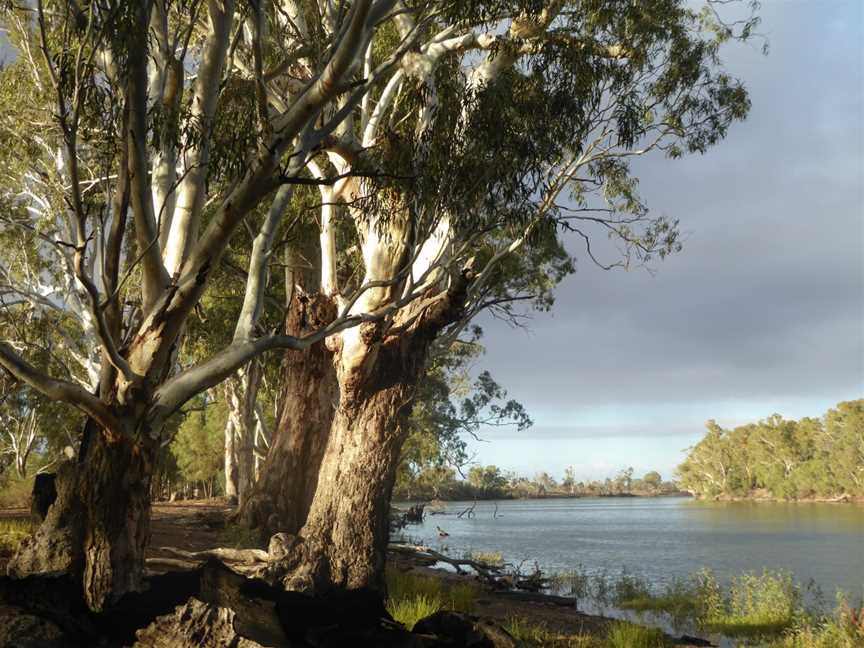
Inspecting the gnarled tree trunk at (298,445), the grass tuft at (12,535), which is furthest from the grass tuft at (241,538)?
the grass tuft at (12,535)

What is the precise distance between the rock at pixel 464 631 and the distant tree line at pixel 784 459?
243 feet

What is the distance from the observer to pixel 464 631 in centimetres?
610

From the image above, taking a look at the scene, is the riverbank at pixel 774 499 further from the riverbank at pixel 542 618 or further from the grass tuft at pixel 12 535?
the grass tuft at pixel 12 535

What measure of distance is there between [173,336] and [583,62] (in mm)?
7485

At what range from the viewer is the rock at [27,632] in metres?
4.56

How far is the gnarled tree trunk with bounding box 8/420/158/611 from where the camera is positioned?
6.27 m

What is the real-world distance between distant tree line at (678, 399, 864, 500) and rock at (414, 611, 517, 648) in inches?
2921

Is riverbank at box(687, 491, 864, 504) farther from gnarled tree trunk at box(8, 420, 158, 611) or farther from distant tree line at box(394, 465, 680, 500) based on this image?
gnarled tree trunk at box(8, 420, 158, 611)

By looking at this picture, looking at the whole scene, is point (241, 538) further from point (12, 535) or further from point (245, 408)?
point (245, 408)

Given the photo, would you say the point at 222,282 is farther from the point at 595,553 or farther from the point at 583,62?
the point at 595,553

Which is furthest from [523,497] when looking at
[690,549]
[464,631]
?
[464,631]

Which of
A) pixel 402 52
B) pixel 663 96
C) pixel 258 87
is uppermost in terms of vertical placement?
pixel 663 96

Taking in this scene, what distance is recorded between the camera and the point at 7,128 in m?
14.2

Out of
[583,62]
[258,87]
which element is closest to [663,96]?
[583,62]
